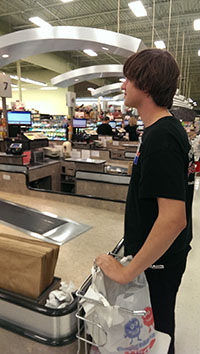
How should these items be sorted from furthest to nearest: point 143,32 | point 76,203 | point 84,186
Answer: point 143,32 → point 84,186 → point 76,203

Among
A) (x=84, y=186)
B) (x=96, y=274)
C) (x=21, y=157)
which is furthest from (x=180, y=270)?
(x=21, y=157)

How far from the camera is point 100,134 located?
7852 millimetres

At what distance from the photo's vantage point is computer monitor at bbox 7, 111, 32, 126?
15.0 feet

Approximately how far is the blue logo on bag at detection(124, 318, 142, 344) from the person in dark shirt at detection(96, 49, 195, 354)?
→ 13 centimetres

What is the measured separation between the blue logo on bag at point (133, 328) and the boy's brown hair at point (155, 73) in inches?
28.9

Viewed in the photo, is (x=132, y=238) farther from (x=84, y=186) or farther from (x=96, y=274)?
(x=84, y=186)

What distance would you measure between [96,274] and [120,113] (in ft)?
46.0

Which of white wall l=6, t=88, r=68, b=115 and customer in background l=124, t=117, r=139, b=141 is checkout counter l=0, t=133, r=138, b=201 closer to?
customer in background l=124, t=117, r=139, b=141

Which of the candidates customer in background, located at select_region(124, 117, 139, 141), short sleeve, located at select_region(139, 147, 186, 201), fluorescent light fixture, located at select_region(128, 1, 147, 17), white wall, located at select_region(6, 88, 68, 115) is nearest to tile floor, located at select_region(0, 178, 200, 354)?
short sleeve, located at select_region(139, 147, 186, 201)

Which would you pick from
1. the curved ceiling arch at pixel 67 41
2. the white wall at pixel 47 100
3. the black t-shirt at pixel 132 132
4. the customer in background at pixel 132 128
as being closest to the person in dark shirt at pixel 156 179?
the curved ceiling arch at pixel 67 41

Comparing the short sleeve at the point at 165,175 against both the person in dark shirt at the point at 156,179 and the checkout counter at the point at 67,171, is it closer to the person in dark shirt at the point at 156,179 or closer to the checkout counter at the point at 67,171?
the person in dark shirt at the point at 156,179

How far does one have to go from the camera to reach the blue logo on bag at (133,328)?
2.77 feet

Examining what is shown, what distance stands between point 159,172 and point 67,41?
373 centimetres

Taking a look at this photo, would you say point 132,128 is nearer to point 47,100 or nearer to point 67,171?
point 67,171
